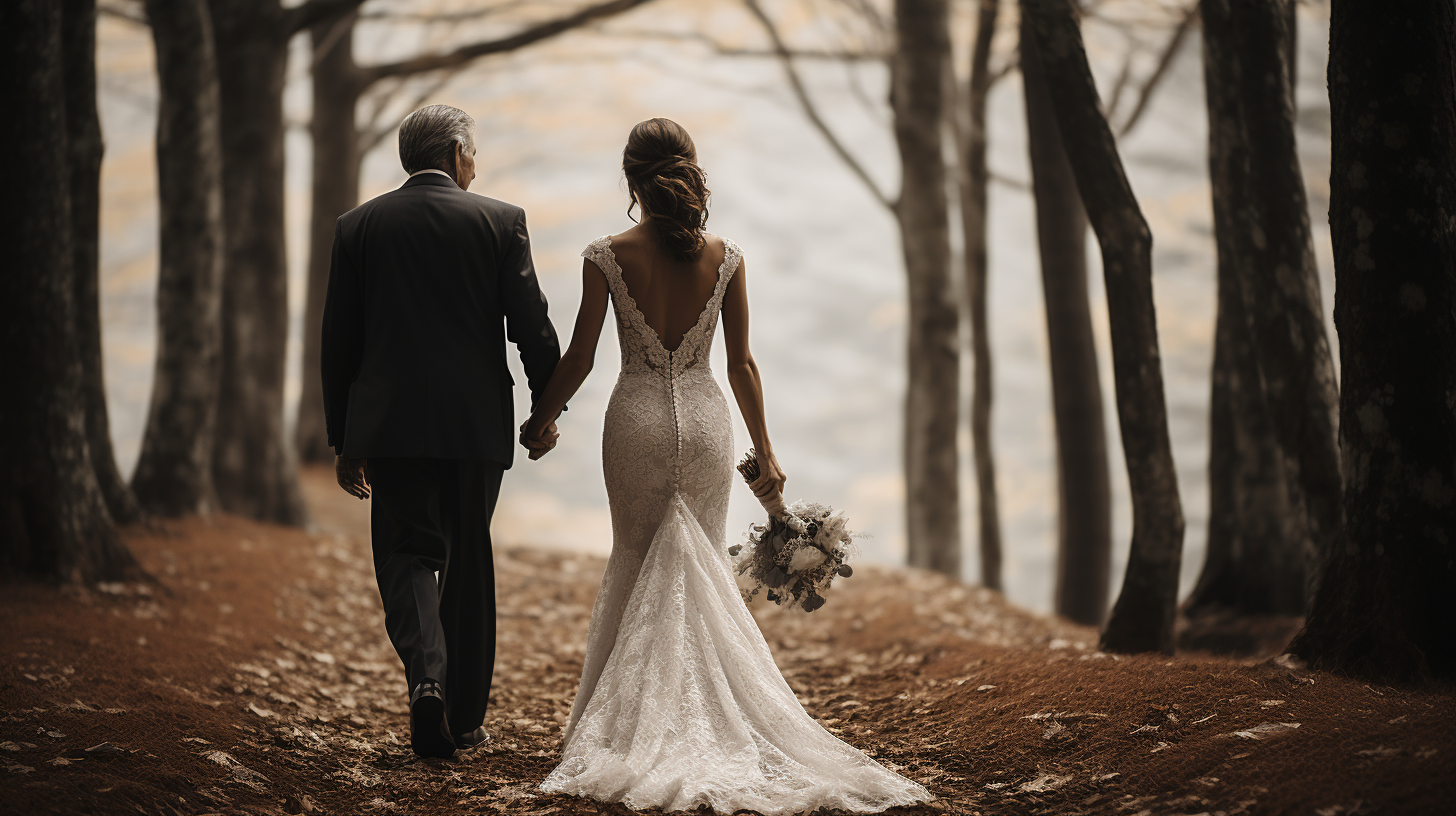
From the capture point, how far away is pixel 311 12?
359 inches

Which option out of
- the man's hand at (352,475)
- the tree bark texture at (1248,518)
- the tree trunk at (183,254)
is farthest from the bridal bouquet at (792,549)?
the tree trunk at (183,254)

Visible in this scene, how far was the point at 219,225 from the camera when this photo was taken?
315 inches

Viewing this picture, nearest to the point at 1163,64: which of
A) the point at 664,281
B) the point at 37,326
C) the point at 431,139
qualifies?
the point at 664,281

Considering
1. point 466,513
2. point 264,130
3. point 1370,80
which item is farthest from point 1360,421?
point 264,130

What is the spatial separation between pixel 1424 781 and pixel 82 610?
5814mm

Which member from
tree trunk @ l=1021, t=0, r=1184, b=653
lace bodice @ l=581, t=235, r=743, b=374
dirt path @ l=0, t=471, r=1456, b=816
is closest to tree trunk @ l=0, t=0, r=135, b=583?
dirt path @ l=0, t=471, r=1456, b=816

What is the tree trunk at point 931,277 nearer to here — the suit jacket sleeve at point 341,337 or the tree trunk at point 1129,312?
the tree trunk at point 1129,312

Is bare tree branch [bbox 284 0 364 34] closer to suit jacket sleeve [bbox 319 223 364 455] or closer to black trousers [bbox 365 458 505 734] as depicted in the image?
suit jacket sleeve [bbox 319 223 364 455]

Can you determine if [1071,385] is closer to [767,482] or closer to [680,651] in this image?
[767,482]

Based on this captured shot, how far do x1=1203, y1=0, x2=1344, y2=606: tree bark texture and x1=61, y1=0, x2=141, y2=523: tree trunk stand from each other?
681cm

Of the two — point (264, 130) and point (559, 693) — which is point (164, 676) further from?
point (264, 130)

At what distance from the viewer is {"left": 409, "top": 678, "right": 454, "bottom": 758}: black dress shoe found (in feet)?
12.5

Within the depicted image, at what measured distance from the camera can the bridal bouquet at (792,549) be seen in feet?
13.8

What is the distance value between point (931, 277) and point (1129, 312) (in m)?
5.43
